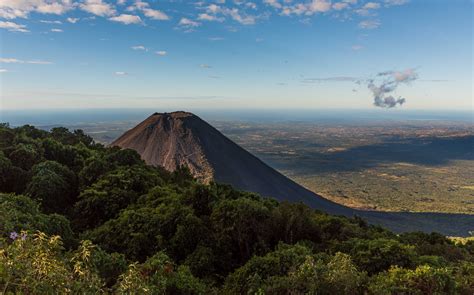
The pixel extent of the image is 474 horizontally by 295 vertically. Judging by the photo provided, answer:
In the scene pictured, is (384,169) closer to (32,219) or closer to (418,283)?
(418,283)

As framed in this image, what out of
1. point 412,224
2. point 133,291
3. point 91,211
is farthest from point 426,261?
point 412,224

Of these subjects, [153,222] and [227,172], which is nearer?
[153,222]

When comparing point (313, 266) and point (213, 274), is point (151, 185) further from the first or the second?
point (313, 266)

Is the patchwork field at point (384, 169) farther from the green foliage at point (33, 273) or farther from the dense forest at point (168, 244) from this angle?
the green foliage at point (33, 273)

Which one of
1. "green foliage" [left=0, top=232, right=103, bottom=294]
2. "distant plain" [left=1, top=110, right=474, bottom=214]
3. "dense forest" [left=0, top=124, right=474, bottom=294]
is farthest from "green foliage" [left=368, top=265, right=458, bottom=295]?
"distant plain" [left=1, top=110, right=474, bottom=214]

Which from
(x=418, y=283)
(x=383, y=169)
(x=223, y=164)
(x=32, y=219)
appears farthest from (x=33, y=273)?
(x=383, y=169)

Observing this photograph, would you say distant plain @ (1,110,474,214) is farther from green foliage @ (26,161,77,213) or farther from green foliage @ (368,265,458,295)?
green foliage @ (368,265,458,295)
